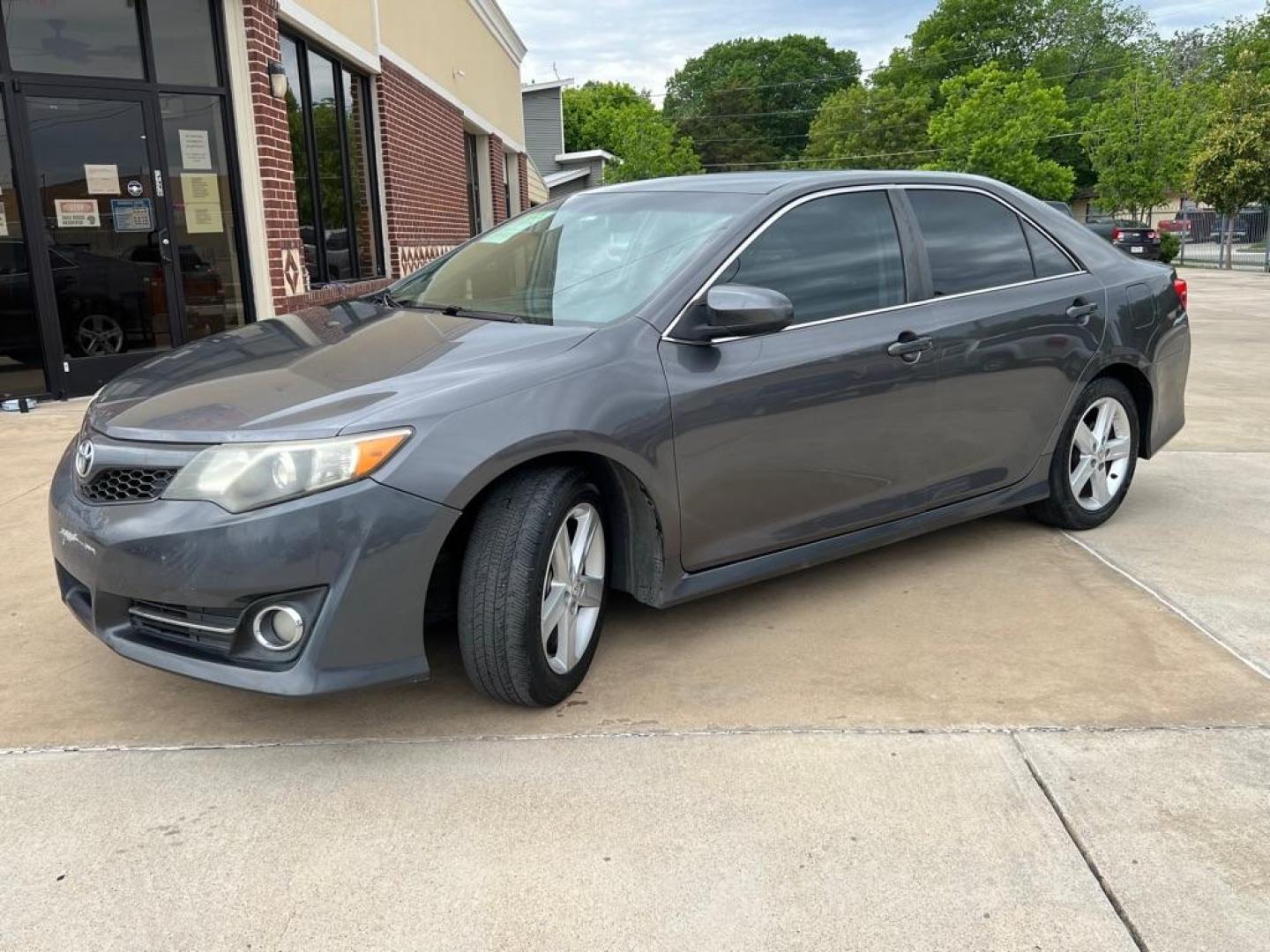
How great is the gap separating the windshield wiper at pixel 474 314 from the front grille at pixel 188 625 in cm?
132

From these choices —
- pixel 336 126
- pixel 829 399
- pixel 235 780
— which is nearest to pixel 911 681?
pixel 829 399

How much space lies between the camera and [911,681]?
3391mm

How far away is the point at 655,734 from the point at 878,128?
241 ft

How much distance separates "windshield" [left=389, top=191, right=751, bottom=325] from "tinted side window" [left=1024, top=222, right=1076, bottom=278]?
1.50 metres

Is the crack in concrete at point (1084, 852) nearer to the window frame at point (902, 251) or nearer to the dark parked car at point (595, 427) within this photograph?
the dark parked car at point (595, 427)

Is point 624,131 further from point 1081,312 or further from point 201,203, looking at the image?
point 1081,312

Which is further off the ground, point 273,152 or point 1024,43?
point 1024,43

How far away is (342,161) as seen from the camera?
11281mm

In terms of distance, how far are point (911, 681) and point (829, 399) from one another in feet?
3.20

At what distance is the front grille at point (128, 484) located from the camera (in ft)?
9.15

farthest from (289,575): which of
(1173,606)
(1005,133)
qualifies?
(1005,133)

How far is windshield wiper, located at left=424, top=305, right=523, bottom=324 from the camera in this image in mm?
3555

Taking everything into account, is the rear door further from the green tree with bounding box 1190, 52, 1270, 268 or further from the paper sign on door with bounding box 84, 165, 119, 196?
the green tree with bounding box 1190, 52, 1270, 268

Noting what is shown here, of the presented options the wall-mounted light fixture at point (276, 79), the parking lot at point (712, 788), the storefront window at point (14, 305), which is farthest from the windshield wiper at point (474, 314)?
the wall-mounted light fixture at point (276, 79)
